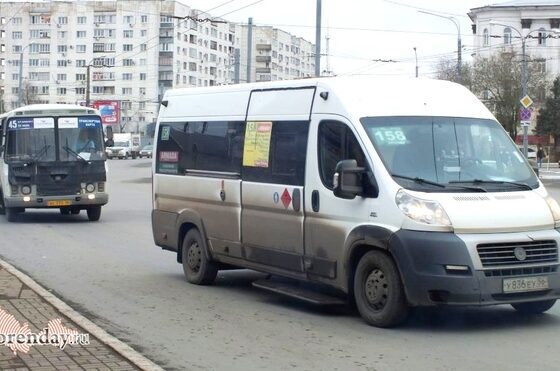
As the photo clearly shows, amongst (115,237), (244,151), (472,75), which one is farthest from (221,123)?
(472,75)

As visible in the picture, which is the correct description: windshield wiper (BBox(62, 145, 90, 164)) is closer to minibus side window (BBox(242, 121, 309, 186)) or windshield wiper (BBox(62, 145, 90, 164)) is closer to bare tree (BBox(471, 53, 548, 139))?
minibus side window (BBox(242, 121, 309, 186))

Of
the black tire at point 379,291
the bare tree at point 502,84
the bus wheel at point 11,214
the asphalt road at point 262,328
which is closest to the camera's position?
the asphalt road at point 262,328

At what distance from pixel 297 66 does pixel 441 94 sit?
76.5m

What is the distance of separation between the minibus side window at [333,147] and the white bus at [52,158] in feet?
41.5

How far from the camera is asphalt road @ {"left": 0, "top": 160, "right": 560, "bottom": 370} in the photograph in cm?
704

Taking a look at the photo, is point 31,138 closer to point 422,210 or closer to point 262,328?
point 262,328

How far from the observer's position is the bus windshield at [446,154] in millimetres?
8156

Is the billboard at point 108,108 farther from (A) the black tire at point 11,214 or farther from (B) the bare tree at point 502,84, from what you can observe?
(A) the black tire at point 11,214

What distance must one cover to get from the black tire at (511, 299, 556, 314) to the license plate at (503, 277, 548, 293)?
724mm

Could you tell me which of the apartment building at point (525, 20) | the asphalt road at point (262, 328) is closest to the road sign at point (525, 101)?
the asphalt road at point (262, 328)

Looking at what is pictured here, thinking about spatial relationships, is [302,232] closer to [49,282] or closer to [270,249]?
[270,249]

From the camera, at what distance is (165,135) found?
11891 millimetres

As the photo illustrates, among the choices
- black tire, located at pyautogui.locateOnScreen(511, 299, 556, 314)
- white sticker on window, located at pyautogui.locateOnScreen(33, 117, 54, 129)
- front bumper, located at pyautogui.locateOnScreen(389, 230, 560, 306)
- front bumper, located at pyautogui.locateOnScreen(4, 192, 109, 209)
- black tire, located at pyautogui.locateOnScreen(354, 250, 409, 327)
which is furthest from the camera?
white sticker on window, located at pyautogui.locateOnScreen(33, 117, 54, 129)

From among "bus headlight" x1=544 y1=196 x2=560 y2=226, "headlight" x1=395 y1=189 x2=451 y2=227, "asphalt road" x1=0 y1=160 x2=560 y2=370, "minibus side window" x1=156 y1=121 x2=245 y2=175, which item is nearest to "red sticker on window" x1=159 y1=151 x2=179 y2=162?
"minibus side window" x1=156 y1=121 x2=245 y2=175
